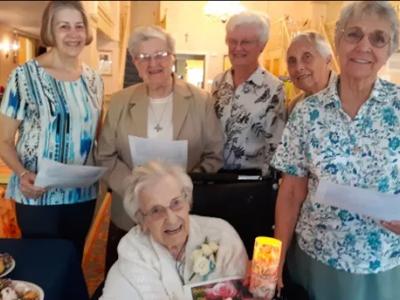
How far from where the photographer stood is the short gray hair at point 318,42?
1401 mm

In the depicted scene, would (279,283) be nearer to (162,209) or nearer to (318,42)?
(162,209)

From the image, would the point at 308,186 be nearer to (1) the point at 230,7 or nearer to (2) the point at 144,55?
(2) the point at 144,55

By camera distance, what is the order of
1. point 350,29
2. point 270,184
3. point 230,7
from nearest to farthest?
point 350,29 < point 270,184 < point 230,7

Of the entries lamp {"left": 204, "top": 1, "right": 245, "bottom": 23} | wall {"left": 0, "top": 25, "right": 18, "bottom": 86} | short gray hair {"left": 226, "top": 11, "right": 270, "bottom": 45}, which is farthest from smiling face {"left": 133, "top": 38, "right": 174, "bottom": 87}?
lamp {"left": 204, "top": 1, "right": 245, "bottom": 23}

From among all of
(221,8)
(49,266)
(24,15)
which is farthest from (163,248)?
(221,8)

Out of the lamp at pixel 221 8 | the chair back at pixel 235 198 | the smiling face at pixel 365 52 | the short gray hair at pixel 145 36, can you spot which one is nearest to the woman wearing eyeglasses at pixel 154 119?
the short gray hair at pixel 145 36

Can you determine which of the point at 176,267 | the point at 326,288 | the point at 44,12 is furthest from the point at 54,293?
the point at 44,12

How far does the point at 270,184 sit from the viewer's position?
1.36m

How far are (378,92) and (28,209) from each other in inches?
42.7

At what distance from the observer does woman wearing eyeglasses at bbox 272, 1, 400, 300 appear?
94 cm

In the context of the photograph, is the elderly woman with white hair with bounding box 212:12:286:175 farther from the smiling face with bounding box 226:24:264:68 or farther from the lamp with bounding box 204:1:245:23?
the lamp with bounding box 204:1:245:23

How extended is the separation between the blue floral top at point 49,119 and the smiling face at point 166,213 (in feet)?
1.26

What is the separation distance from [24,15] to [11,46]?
111 mm

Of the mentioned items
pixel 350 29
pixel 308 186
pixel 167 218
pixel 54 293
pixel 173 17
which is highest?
pixel 173 17
